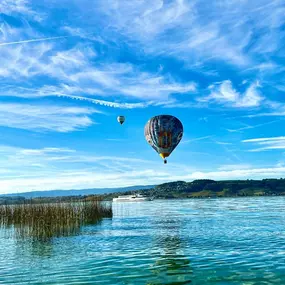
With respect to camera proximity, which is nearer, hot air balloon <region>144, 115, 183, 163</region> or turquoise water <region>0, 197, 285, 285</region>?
turquoise water <region>0, 197, 285, 285</region>

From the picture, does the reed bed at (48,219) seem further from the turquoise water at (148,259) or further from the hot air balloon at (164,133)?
the hot air balloon at (164,133)

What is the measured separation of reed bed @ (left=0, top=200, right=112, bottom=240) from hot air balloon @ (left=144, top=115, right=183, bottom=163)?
859cm

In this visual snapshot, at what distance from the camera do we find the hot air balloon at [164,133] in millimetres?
31375

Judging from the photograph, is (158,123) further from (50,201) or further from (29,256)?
(29,256)

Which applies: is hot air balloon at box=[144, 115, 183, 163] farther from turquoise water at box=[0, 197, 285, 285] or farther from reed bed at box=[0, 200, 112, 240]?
turquoise water at box=[0, 197, 285, 285]

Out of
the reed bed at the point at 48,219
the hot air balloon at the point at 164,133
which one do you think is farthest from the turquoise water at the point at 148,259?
the hot air balloon at the point at 164,133

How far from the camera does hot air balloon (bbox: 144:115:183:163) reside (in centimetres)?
3138

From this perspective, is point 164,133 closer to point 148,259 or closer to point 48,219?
point 48,219

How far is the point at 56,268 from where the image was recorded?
14.9 m

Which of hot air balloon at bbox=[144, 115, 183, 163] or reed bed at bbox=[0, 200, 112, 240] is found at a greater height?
hot air balloon at bbox=[144, 115, 183, 163]

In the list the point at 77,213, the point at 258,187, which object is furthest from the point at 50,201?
the point at 258,187

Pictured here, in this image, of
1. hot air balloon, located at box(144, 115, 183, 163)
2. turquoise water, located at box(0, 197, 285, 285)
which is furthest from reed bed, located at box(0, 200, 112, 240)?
hot air balloon, located at box(144, 115, 183, 163)

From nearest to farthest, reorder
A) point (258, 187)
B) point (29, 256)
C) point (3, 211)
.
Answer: point (29, 256) → point (3, 211) → point (258, 187)

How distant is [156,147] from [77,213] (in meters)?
8.42
